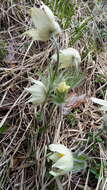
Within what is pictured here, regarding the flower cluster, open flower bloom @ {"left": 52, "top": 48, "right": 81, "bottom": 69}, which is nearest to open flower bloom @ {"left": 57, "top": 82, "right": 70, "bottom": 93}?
the flower cluster

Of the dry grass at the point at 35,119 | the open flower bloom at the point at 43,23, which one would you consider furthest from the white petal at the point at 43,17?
the dry grass at the point at 35,119

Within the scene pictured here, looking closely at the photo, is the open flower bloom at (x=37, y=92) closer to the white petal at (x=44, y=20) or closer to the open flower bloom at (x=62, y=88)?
the open flower bloom at (x=62, y=88)

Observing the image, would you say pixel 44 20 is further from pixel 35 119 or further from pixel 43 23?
pixel 35 119

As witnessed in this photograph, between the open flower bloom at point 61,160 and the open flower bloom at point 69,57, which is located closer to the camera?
the open flower bloom at point 61,160

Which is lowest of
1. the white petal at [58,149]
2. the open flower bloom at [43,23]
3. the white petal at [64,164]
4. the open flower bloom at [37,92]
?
the white petal at [64,164]

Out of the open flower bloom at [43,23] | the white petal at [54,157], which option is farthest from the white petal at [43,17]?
the white petal at [54,157]

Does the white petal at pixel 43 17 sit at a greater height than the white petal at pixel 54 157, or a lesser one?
greater

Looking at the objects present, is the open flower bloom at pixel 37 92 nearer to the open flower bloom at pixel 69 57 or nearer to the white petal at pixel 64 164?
the open flower bloom at pixel 69 57
